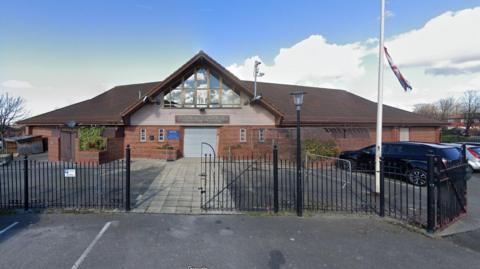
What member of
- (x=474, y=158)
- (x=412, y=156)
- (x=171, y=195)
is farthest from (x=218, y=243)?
(x=474, y=158)

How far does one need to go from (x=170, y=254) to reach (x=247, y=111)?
12.7 m

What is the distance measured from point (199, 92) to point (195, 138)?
3139mm

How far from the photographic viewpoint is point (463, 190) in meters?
5.65

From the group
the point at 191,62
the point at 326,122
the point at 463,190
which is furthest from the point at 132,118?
the point at 463,190

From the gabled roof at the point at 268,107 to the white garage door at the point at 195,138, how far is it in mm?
3354

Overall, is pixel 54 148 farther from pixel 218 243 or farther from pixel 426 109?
pixel 426 109

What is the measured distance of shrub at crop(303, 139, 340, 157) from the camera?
1328 centimetres

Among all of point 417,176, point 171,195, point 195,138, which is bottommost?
point 171,195

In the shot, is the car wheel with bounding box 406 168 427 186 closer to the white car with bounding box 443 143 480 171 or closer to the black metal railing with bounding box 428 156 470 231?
the black metal railing with bounding box 428 156 470 231

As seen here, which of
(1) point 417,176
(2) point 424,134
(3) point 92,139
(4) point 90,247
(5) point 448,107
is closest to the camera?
(4) point 90,247

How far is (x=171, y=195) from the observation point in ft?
23.8

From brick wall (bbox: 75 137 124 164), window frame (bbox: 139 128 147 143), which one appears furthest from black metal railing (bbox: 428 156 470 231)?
window frame (bbox: 139 128 147 143)

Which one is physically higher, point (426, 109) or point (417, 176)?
point (426, 109)

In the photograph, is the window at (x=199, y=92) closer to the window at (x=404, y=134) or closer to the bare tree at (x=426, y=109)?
the window at (x=404, y=134)
